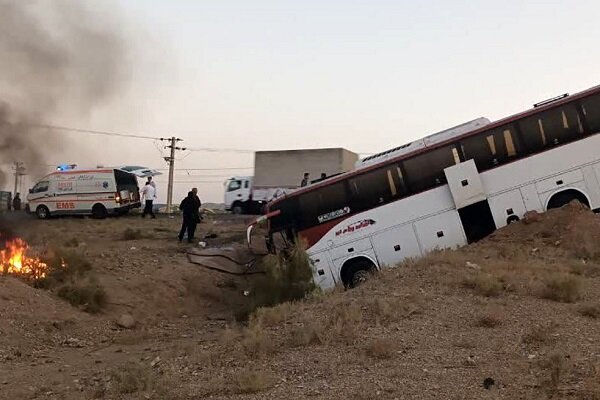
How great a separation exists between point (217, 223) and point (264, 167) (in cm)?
635

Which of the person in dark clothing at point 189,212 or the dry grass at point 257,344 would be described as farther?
the person in dark clothing at point 189,212

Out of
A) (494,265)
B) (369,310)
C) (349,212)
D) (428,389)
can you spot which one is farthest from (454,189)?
(428,389)

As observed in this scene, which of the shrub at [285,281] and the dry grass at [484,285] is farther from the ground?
the shrub at [285,281]

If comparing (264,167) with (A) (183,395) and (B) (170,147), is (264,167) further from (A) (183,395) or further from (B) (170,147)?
(A) (183,395)

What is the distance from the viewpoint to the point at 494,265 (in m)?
10.7

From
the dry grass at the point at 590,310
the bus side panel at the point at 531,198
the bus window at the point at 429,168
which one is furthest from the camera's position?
the bus window at the point at 429,168

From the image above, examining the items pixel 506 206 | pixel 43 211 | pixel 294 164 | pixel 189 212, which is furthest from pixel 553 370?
pixel 43 211

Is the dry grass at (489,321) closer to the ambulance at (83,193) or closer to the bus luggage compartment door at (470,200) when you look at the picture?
the bus luggage compartment door at (470,200)

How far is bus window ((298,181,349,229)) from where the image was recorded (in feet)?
48.6

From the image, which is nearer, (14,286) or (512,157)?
(14,286)

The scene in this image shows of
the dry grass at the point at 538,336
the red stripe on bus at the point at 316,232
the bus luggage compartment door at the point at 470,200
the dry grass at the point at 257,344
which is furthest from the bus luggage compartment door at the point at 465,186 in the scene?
the dry grass at the point at 257,344

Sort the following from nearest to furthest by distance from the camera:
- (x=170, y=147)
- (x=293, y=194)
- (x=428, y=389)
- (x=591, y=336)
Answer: (x=428, y=389) → (x=591, y=336) → (x=293, y=194) → (x=170, y=147)

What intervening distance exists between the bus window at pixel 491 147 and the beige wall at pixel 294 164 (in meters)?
15.7

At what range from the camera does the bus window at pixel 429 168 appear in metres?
14.5
